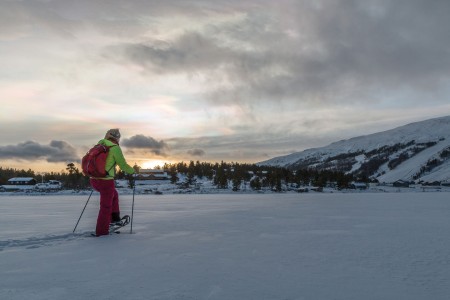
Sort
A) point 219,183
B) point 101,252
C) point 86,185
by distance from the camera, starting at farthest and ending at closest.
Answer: point 86,185, point 219,183, point 101,252

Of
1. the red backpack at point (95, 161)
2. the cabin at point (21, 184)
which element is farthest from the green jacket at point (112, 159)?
the cabin at point (21, 184)

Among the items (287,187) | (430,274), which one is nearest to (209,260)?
(430,274)

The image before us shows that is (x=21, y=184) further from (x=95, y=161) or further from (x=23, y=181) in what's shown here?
(x=95, y=161)

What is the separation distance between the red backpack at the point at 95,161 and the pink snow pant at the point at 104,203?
0.25m

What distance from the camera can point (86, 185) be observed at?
478 ft

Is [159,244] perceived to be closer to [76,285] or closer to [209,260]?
[209,260]

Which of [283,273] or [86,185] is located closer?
[283,273]

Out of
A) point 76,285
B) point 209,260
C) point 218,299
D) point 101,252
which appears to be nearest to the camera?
point 218,299

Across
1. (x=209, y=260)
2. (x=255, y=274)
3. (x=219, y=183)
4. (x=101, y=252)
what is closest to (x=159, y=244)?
(x=101, y=252)

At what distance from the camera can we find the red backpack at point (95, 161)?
1019 cm

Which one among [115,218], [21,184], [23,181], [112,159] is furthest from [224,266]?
[23,181]

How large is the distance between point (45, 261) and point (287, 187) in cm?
13510

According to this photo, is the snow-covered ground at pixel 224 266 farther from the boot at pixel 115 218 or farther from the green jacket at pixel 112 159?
the green jacket at pixel 112 159

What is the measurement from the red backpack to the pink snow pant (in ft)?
0.83
